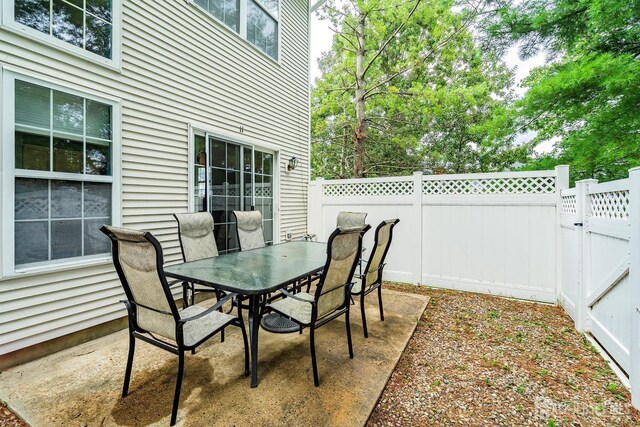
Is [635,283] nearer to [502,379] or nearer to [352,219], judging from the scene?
[502,379]

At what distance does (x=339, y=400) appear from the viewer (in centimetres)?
188

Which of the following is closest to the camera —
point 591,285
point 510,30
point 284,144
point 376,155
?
point 591,285

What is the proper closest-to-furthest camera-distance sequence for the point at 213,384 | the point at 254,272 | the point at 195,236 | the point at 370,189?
the point at 213,384
the point at 254,272
the point at 195,236
the point at 370,189

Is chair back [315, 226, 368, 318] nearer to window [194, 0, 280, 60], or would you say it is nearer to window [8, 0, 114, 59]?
window [8, 0, 114, 59]

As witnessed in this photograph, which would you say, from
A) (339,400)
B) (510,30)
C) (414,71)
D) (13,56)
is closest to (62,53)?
(13,56)

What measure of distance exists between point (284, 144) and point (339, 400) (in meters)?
4.82

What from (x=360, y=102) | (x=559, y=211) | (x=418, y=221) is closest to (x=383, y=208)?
(x=418, y=221)

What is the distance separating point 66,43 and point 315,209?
176 inches

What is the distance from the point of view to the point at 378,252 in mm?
2959

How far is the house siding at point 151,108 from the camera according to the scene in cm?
242

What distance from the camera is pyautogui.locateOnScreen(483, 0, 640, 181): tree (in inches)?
143

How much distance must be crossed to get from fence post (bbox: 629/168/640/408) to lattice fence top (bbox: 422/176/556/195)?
215cm

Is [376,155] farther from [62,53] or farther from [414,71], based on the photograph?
Answer: [62,53]

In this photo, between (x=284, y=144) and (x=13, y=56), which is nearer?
(x=13, y=56)
